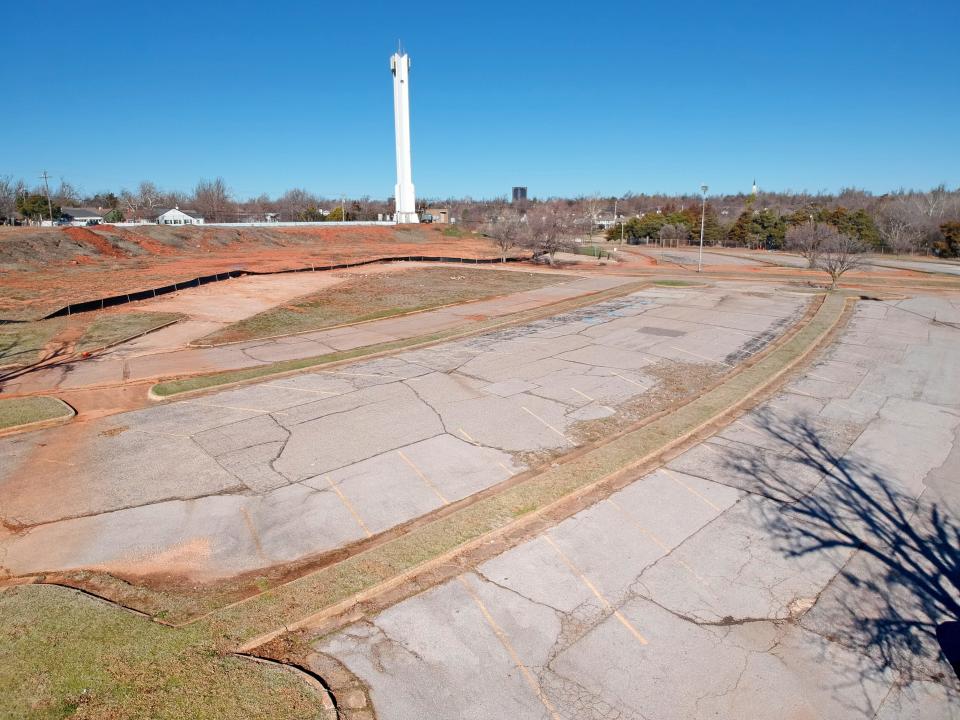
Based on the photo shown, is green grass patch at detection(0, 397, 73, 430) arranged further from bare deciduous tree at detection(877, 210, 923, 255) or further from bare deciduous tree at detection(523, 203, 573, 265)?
bare deciduous tree at detection(877, 210, 923, 255)

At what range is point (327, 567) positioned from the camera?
341 inches

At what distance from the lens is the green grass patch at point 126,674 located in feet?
19.3

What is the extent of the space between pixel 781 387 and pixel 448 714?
14.8 meters

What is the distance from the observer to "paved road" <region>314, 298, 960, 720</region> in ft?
21.1

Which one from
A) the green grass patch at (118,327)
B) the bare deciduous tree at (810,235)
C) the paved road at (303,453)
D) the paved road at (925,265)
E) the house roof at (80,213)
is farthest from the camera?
the house roof at (80,213)

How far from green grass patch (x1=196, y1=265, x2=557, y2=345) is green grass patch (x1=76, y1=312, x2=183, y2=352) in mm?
3243

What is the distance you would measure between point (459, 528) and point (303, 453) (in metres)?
4.79

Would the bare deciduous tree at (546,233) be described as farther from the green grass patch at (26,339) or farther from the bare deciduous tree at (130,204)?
the bare deciduous tree at (130,204)

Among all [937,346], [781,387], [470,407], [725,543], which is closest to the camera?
[725,543]

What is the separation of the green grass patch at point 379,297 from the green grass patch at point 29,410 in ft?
24.2

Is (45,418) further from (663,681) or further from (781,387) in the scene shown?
(781,387)

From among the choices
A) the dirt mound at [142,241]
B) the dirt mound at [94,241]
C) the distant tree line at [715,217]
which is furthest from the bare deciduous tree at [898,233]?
the dirt mound at [94,241]

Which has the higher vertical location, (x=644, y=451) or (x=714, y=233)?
(x=714, y=233)

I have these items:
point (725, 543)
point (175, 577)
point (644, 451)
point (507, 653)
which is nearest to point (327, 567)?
point (175, 577)
